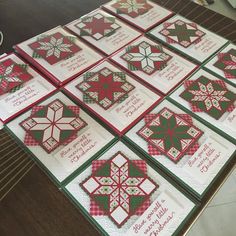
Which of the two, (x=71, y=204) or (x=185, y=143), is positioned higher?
(x=71, y=204)

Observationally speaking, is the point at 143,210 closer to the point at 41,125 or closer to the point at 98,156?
the point at 98,156

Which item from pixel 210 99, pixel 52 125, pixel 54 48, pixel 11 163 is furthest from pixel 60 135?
pixel 210 99

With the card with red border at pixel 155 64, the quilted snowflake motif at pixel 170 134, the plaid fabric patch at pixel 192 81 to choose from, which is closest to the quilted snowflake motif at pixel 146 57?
the card with red border at pixel 155 64

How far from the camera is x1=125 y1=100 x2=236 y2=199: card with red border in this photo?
801 mm

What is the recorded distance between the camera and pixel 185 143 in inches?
33.9

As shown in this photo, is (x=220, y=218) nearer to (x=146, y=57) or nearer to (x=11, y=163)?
(x=146, y=57)


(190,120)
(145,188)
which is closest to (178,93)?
(190,120)

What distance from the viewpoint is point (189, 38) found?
117 cm

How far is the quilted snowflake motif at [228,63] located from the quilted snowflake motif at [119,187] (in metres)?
0.53

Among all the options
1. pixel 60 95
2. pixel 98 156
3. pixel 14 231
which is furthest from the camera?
pixel 60 95

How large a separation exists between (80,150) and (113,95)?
0.77ft

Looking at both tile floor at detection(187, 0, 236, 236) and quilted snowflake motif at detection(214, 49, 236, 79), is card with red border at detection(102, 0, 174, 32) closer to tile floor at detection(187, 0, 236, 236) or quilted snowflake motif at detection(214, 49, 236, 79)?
quilted snowflake motif at detection(214, 49, 236, 79)

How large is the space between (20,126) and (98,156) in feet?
0.86

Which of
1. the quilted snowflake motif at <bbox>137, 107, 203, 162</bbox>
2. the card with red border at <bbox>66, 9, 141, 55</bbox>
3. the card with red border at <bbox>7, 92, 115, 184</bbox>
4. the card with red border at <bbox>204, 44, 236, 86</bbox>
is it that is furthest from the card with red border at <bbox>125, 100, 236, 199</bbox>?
the card with red border at <bbox>66, 9, 141, 55</bbox>
